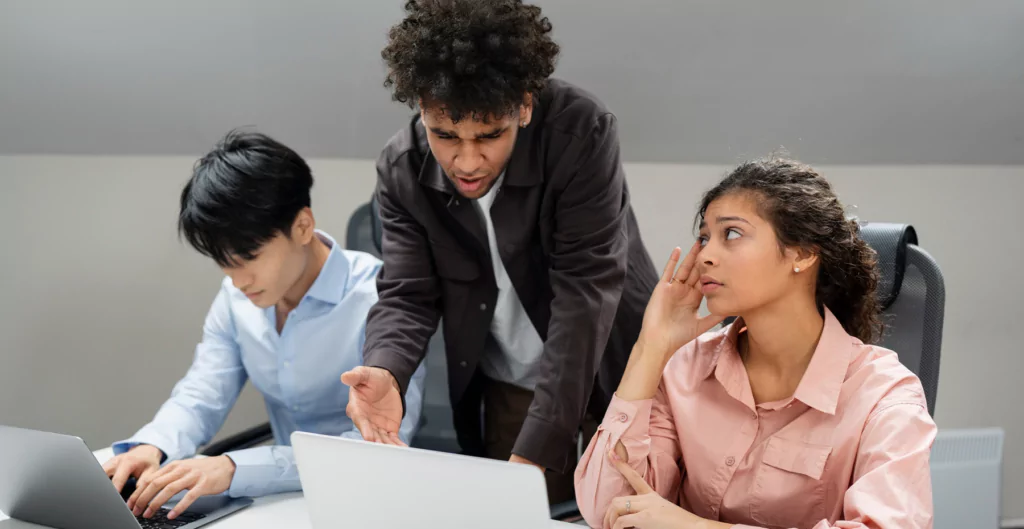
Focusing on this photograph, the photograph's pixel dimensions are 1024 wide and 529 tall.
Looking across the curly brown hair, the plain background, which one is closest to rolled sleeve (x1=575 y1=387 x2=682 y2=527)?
the curly brown hair

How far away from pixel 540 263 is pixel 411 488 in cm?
70

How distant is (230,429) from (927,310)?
2169mm

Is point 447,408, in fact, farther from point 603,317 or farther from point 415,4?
point 415,4

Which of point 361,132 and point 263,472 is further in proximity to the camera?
point 361,132

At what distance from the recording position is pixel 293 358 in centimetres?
181

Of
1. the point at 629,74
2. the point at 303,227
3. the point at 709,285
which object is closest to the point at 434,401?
the point at 303,227

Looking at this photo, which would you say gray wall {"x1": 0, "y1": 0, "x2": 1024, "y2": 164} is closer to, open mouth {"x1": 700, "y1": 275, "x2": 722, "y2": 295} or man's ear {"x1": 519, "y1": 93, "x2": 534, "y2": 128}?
man's ear {"x1": 519, "y1": 93, "x2": 534, "y2": 128}

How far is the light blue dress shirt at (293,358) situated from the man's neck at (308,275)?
0.10 feet

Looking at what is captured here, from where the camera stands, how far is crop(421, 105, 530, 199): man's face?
53.5 inches

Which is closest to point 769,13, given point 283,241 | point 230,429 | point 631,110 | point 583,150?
point 631,110

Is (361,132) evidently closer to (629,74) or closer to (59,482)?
(629,74)

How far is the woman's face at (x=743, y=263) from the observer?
50.4 inches

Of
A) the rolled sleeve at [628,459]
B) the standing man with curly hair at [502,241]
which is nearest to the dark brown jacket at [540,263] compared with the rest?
the standing man with curly hair at [502,241]

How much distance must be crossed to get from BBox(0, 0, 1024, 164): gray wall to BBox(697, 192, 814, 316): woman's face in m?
1.12
